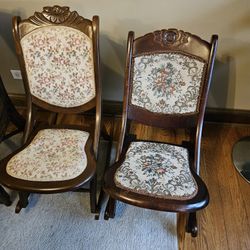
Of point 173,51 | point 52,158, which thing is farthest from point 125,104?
point 52,158

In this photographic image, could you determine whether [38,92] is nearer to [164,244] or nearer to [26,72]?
[26,72]

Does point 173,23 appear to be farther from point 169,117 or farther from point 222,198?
point 222,198

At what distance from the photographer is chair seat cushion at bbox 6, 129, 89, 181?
1.17 m

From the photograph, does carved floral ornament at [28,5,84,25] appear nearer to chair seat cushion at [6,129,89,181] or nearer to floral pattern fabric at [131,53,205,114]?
floral pattern fabric at [131,53,205,114]

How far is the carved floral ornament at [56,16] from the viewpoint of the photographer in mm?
1173

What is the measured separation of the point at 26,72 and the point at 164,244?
111 cm

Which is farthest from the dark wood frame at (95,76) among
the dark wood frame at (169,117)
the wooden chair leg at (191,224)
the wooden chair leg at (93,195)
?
the wooden chair leg at (191,224)

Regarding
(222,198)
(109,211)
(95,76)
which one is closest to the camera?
(95,76)

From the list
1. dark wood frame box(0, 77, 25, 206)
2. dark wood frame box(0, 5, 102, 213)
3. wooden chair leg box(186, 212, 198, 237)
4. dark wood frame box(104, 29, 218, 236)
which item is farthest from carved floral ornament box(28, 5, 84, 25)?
wooden chair leg box(186, 212, 198, 237)

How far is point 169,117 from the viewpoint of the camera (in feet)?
4.28

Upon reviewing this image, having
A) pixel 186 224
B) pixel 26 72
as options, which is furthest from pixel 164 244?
pixel 26 72

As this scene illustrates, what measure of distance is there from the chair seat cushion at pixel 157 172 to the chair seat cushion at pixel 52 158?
0.71ft

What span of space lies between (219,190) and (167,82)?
2.46 feet

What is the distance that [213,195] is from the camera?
1519 millimetres
